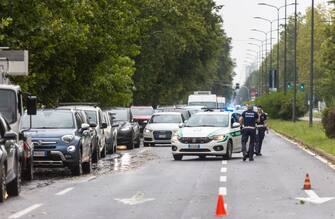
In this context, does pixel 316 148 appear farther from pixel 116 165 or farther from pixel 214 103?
pixel 214 103

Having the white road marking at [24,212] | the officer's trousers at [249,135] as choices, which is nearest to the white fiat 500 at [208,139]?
the officer's trousers at [249,135]

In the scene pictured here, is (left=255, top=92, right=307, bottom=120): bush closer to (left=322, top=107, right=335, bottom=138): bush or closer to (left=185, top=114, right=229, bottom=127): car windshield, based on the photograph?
(left=322, top=107, right=335, bottom=138): bush

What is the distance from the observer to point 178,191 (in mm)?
17859

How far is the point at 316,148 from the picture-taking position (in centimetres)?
3494

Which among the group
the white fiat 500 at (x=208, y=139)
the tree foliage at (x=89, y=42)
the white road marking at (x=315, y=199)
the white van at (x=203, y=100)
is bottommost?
the white road marking at (x=315, y=199)

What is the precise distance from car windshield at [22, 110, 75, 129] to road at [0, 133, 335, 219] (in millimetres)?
1515

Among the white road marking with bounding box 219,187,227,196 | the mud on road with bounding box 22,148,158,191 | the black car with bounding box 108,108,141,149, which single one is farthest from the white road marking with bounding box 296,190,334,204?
the black car with bounding box 108,108,141,149

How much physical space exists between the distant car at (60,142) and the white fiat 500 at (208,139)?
543 centimetres

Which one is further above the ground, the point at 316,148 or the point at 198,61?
the point at 198,61

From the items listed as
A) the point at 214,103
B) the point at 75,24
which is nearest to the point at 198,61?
the point at 214,103

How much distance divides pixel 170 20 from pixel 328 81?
31531 mm

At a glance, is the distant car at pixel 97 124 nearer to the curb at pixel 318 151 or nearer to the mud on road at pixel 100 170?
the mud on road at pixel 100 170

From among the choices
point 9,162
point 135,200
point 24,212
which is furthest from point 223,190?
point 24,212

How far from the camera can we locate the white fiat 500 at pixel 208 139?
2867cm
